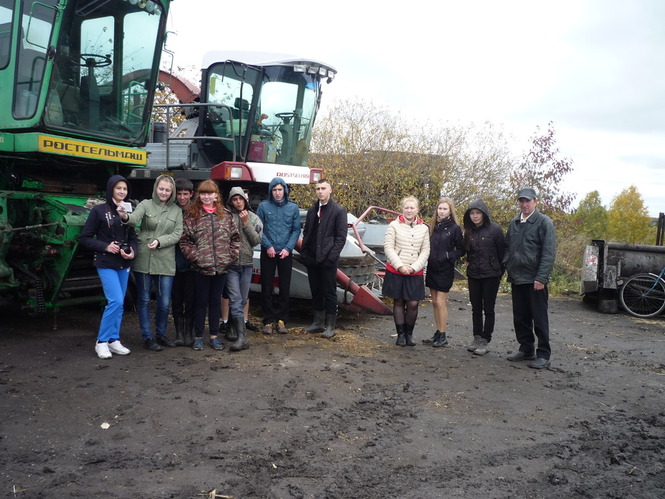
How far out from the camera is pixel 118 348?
5.97m

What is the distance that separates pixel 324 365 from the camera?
19.6ft

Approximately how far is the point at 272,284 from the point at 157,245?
64.9 inches

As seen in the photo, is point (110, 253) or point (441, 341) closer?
point (110, 253)

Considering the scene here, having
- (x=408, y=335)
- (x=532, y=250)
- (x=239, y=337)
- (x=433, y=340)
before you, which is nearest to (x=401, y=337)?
(x=408, y=335)

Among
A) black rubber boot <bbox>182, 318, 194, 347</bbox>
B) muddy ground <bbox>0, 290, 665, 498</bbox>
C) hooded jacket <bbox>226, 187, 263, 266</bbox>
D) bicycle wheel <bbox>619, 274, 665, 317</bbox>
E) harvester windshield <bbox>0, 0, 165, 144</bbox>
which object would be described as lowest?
muddy ground <bbox>0, 290, 665, 498</bbox>

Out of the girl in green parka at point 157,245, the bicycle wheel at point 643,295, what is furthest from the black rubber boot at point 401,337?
the bicycle wheel at point 643,295

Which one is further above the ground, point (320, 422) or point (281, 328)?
point (281, 328)

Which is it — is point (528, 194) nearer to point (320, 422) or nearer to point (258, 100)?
point (320, 422)

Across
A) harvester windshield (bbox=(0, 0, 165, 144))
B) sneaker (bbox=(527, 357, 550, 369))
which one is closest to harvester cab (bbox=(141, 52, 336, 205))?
harvester windshield (bbox=(0, 0, 165, 144))

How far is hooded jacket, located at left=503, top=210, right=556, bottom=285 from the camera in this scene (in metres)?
→ 6.25

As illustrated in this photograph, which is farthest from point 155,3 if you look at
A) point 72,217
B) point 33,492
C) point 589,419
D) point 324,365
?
point 589,419

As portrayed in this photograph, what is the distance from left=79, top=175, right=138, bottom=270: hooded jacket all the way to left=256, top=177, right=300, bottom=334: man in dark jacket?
177 cm

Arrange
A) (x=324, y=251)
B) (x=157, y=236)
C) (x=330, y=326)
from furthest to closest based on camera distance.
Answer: (x=330, y=326)
(x=324, y=251)
(x=157, y=236)

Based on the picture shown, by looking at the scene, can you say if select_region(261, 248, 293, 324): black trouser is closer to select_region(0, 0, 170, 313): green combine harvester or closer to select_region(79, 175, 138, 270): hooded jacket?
select_region(79, 175, 138, 270): hooded jacket
